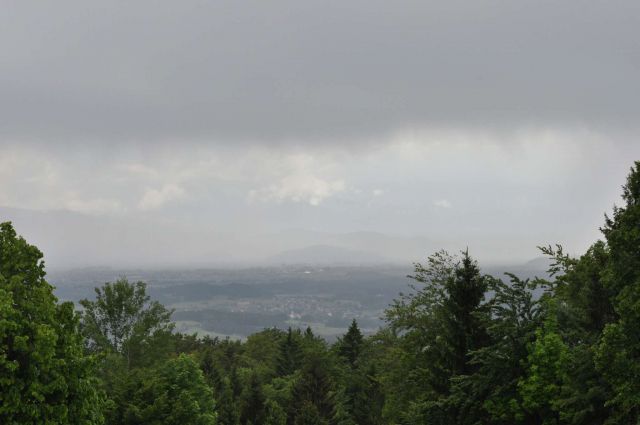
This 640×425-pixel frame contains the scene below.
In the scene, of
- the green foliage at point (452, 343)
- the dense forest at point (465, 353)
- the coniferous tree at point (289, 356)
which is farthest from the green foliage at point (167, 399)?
the coniferous tree at point (289, 356)

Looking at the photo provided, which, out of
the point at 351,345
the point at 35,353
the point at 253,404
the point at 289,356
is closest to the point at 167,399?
the point at 253,404

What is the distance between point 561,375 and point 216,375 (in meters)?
41.7

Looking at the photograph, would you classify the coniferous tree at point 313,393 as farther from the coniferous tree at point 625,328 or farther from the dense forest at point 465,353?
the coniferous tree at point 625,328

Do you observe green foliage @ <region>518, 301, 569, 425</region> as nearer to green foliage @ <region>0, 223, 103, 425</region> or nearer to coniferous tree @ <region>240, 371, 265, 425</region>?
green foliage @ <region>0, 223, 103, 425</region>

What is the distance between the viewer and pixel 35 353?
1839cm

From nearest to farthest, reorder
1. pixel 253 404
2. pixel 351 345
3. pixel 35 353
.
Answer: pixel 35 353 → pixel 253 404 → pixel 351 345

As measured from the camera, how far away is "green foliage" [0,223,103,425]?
18453 millimetres

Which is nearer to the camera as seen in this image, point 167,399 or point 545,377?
point 545,377

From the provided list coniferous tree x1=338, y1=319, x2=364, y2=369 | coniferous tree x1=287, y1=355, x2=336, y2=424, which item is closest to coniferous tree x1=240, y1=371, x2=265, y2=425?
coniferous tree x1=287, y1=355, x2=336, y2=424

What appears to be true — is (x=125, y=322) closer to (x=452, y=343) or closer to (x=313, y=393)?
(x=313, y=393)

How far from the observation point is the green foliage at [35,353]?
60.5ft

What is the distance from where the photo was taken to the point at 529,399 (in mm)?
21750

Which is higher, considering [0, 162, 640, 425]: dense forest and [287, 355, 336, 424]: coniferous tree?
[0, 162, 640, 425]: dense forest

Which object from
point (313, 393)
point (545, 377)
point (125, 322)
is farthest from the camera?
point (125, 322)
